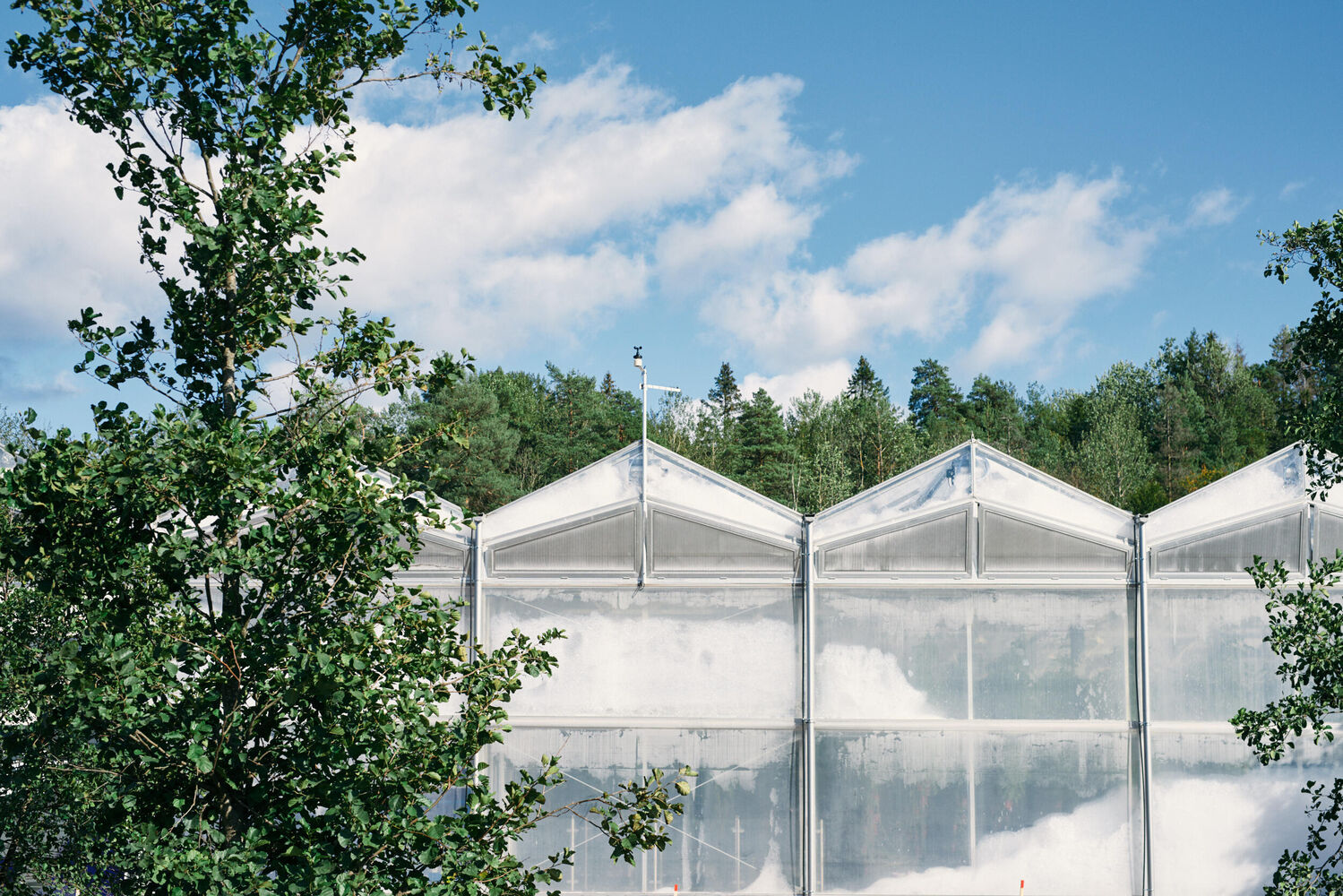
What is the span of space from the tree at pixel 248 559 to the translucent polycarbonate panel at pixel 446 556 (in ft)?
24.3

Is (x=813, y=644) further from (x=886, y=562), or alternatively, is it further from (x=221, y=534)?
(x=221, y=534)

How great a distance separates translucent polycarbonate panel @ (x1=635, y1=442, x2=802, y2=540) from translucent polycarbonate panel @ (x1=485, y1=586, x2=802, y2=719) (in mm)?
→ 819

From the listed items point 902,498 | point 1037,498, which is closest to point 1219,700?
point 1037,498

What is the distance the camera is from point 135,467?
4676 mm

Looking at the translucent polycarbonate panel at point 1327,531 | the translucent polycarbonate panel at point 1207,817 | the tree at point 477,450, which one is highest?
the tree at point 477,450

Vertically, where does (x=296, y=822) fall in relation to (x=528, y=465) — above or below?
below

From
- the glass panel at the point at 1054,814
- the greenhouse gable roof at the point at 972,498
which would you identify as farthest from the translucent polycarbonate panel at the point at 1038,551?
the glass panel at the point at 1054,814

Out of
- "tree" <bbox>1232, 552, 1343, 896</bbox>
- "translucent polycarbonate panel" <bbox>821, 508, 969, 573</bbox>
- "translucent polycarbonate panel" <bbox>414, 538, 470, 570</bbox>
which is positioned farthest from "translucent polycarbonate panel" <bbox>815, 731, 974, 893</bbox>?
"tree" <bbox>1232, 552, 1343, 896</bbox>

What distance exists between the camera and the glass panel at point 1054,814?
12.7 metres

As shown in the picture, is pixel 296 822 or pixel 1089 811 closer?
pixel 296 822

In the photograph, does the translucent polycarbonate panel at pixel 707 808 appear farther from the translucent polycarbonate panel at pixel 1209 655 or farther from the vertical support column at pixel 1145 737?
the translucent polycarbonate panel at pixel 1209 655

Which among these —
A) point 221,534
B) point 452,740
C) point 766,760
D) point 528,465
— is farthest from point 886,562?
point 528,465

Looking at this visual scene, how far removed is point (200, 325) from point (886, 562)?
368 inches

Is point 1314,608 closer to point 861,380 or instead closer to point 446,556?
point 446,556
